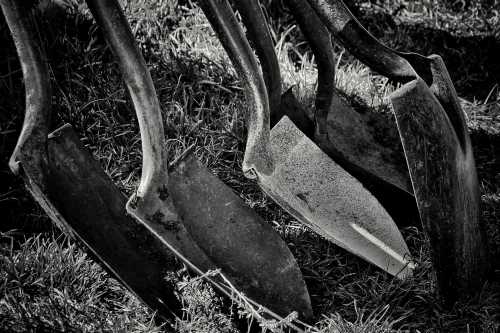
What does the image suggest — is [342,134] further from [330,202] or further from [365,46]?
[365,46]

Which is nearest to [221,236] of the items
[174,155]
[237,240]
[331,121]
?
[237,240]

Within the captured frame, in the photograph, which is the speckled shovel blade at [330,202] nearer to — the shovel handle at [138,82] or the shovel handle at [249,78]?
the shovel handle at [249,78]

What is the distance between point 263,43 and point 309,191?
1.89 ft

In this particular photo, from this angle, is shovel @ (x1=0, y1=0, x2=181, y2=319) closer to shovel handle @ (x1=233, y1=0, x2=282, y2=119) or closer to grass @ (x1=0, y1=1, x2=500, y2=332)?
grass @ (x1=0, y1=1, x2=500, y2=332)

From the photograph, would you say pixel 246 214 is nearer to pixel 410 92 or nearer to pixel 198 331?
pixel 198 331

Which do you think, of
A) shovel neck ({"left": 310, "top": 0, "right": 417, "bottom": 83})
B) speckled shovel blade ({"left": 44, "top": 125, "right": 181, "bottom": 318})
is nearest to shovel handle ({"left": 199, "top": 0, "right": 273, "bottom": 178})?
shovel neck ({"left": 310, "top": 0, "right": 417, "bottom": 83})

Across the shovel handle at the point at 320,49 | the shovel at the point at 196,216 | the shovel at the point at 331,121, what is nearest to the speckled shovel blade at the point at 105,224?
the shovel at the point at 196,216

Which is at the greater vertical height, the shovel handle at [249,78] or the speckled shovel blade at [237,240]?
the shovel handle at [249,78]

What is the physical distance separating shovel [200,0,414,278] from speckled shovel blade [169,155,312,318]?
13 cm

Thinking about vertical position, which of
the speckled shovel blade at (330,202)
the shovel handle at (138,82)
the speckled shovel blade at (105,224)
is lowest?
the speckled shovel blade at (330,202)

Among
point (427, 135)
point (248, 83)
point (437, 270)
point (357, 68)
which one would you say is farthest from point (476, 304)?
point (357, 68)

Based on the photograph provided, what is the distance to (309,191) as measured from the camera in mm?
1948

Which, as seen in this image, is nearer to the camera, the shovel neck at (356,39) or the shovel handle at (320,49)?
the shovel neck at (356,39)

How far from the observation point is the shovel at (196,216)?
1638 millimetres
